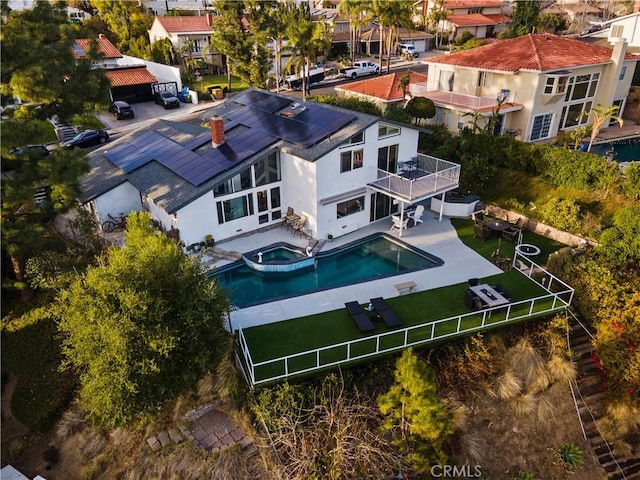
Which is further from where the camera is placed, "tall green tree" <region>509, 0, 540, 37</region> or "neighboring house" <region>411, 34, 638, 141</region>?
"tall green tree" <region>509, 0, 540, 37</region>

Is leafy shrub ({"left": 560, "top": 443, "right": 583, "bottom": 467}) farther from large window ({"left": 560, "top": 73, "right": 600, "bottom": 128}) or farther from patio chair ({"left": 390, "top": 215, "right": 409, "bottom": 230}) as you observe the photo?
large window ({"left": 560, "top": 73, "right": 600, "bottom": 128})

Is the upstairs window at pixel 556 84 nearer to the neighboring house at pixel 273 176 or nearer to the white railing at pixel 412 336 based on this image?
the neighboring house at pixel 273 176

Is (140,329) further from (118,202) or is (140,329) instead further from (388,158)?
(388,158)

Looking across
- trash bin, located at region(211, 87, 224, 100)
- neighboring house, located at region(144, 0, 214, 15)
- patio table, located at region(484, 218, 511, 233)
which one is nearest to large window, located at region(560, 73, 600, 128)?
patio table, located at region(484, 218, 511, 233)

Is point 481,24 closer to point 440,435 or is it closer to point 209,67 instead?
point 209,67

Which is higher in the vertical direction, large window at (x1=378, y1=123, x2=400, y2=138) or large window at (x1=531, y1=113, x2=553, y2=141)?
large window at (x1=378, y1=123, x2=400, y2=138)

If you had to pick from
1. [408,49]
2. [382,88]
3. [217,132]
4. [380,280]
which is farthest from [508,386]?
[408,49]
